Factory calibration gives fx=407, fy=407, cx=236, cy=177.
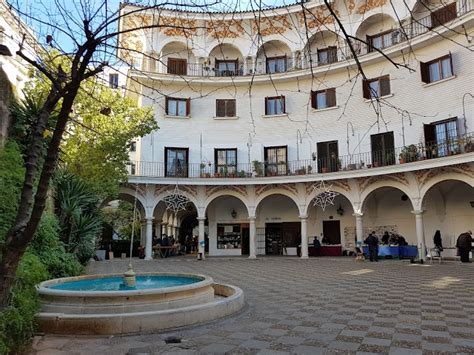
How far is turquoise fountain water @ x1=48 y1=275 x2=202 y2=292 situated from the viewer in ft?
28.8

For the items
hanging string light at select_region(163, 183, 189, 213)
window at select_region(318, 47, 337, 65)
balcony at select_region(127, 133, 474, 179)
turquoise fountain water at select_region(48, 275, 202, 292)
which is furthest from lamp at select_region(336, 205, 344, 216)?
turquoise fountain water at select_region(48, 275, 202, 292)

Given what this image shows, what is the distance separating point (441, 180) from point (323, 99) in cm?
849

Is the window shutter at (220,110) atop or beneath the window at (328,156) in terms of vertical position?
atop

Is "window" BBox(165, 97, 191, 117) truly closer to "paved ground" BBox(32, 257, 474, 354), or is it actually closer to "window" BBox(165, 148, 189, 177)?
"window" BBox(165, 148, 189, 177)

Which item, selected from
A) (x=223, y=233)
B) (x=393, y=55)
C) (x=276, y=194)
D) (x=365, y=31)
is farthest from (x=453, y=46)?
(x=223, y=233)

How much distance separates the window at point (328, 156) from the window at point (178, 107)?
27.5ft

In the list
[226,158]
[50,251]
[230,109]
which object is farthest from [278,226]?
[50,251]

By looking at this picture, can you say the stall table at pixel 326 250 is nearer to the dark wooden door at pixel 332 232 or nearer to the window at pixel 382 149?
the dark wooden door at pixel 332 232

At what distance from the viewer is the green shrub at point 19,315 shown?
4477 mm

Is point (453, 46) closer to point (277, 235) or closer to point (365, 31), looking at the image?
point (365, 31)

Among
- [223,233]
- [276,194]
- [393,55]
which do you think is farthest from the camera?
[223,233]

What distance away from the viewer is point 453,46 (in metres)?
19.5

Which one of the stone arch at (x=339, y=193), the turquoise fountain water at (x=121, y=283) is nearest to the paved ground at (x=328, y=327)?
the turquoise fountain water at (x=121, y=283)

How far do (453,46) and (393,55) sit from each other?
2688 mm
